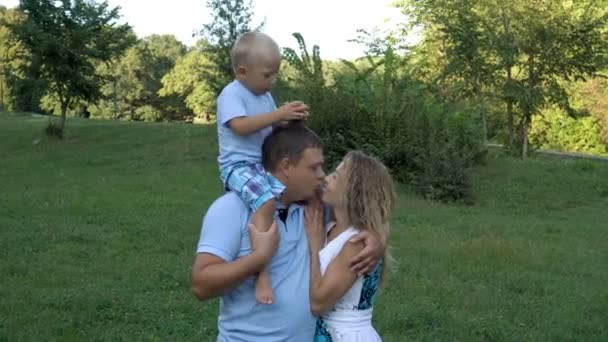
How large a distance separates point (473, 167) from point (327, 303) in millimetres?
15230

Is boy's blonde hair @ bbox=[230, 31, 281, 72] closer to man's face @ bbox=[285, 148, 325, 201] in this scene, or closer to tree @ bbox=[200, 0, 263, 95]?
man's face @ bbox=[285, 148, 325, 201]

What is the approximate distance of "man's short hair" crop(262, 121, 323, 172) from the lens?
246cm

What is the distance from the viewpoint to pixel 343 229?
2.62 meters

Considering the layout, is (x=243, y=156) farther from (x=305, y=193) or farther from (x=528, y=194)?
(x=528, y=194)

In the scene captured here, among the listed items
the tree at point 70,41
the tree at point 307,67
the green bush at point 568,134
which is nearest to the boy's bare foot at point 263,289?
the tree at point 307,67

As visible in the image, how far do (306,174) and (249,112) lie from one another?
417 mm

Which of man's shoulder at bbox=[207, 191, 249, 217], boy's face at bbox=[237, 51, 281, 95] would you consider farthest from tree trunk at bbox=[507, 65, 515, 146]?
man's shoulder at bbox=[207, 191, 249, 217]

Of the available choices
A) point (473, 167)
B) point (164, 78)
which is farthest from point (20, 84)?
point (164, 78)

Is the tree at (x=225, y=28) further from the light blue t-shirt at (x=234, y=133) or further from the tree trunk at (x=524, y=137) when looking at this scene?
the light blue t-shirt at (x=234, y=133)

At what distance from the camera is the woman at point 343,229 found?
98.7 inches

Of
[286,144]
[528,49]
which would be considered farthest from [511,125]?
[286,144]

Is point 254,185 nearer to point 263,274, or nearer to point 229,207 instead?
point 229,207

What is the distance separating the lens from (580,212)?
47.0 ft

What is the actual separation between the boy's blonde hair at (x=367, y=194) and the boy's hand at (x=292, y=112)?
221 millimetres
